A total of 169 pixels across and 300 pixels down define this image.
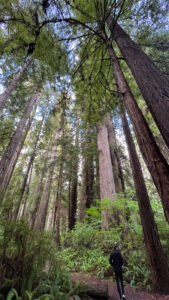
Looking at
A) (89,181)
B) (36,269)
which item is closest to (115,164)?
(89,181)

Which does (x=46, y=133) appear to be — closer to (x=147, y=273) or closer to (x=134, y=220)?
(x=134, y=220)

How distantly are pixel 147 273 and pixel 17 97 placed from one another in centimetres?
937

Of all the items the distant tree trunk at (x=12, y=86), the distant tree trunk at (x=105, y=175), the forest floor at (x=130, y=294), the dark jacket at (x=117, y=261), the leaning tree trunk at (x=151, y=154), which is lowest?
the forest floor at (x=130, y=294)

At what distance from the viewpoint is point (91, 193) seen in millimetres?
9750

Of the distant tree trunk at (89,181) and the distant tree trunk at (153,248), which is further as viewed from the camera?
the distant tree trunk at (89,181)

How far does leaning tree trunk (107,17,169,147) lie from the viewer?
183 cm

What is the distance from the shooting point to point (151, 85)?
7.17ft

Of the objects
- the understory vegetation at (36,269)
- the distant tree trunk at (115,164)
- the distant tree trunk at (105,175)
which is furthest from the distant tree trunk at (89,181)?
the understory vegetation at (36,269)

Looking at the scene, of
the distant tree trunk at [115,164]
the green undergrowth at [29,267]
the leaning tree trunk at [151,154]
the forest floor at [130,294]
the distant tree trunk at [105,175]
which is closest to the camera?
the leaning tree trunk at [151,154]

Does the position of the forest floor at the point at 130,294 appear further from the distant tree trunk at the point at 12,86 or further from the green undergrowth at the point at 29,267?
the distant tree trunk at the point at 12,86

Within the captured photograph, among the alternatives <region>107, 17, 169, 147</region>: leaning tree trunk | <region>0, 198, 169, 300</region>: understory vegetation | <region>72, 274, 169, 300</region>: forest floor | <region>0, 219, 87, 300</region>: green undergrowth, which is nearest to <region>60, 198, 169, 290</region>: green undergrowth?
<region>0, 198, 169, 300</region>: understory vegetation

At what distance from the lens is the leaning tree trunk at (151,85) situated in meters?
1.83

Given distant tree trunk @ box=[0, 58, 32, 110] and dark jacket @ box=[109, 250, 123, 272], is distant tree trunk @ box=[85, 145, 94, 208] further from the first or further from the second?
dark jacket @ box=[109, 250, 123, 272]

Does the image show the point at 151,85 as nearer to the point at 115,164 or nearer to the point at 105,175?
the point at 105,175
